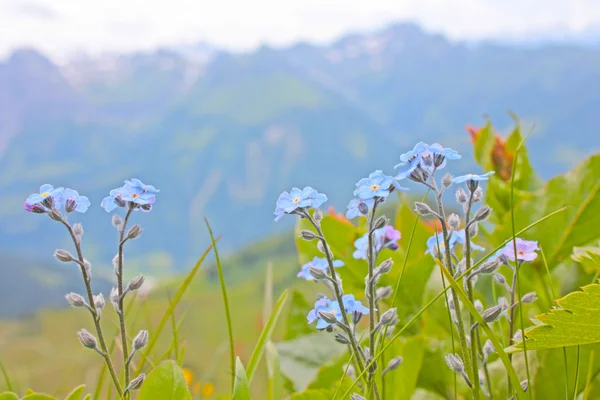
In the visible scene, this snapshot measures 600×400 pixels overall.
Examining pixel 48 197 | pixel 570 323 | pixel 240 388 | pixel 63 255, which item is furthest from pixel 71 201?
pixel 570 323

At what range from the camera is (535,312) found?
230 centimetres

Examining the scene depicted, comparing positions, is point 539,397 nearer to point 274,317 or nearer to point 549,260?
point 549,260

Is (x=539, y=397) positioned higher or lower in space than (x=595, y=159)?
lower

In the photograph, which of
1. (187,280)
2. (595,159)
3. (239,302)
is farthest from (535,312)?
(239,302)

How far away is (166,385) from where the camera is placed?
4.62 feet

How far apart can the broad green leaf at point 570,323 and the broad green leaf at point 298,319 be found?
4.74 ft

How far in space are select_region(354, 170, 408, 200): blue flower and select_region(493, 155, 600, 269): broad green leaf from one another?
45.1 inches

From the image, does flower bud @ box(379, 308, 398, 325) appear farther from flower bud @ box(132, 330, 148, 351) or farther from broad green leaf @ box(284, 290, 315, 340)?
broad green leaf @ box(284, 290, 315, 340)

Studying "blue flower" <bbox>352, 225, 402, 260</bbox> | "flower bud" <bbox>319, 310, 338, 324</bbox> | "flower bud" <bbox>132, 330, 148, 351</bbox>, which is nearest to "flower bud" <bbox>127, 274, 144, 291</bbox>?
"flower bud" <bbox>132, 330, 148, 351</bbox>

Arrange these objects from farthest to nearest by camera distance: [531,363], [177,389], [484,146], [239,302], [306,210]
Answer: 1. [239,302]
2. [484,146]
3. [531,363]
4. [177,389]
5. [306,210]

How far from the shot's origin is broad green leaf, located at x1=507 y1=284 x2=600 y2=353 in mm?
1195

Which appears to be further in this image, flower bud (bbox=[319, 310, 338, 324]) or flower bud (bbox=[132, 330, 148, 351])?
flower bud (bbox=[132, 330, 148, 351])

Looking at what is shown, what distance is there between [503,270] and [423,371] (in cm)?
56

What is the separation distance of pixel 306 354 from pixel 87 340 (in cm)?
123
